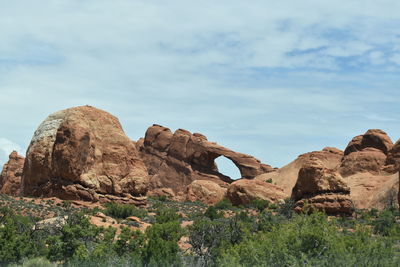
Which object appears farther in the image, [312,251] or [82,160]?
[82,160]

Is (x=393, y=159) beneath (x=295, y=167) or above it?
beneath

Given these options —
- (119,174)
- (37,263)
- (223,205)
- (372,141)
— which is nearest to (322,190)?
(223,205)

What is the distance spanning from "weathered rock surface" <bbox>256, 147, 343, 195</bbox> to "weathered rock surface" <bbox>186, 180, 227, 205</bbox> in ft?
76.0

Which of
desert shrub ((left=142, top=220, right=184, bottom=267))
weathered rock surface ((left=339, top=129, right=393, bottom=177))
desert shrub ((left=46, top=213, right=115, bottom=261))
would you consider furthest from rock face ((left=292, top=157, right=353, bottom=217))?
weathered rock surface ((left=339, top=129, right=393, bottom=177))

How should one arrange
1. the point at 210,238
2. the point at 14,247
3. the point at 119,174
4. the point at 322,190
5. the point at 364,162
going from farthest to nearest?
1. the point at 364,162
2. the point at 119,174
3. the point at 322,190
4. the point at 210,238
5. the point at 14,247

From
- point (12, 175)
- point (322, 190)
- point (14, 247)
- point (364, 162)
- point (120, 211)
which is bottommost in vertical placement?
point (14, 247)

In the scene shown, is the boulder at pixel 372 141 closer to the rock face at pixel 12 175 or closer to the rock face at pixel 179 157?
the rock face at pixel 179 157

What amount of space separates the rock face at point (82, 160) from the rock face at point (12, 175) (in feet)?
65.4

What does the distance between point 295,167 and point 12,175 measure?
44.8 metres

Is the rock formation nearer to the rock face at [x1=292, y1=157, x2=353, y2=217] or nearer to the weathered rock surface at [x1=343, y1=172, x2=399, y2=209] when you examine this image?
the weathered rock surface at [x1=343, y1=172, x2=399, y2=209]

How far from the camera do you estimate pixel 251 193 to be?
5184cm

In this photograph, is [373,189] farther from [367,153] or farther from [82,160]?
[82,160]

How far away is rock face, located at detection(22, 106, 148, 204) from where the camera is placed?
44875mm

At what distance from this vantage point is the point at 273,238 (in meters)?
20.1
